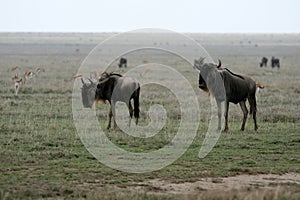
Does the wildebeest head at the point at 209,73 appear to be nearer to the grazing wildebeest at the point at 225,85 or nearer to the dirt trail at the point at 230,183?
the grazing wildebeest at the point at 225,85

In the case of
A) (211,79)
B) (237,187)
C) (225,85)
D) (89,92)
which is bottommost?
(237,187)

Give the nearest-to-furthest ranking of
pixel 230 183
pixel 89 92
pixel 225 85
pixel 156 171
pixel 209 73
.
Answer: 1. pixel 230 183
2. pixel 156 171
3. pixel 209 73
4. pixel 225 85
5. pixel 89 92

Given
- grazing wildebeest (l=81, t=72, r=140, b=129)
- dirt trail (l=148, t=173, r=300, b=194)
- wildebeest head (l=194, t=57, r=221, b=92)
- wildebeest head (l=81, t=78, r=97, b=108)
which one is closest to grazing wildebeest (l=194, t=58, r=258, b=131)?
wildebeest head (l=194, t=57, r=221, b=92)

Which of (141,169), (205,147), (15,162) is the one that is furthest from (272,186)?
(15,162)

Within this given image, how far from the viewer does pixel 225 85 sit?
1531 centimetres

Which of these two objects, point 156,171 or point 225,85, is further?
point 225,85

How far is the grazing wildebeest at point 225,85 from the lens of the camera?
15.2 meters

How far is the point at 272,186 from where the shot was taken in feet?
30.9

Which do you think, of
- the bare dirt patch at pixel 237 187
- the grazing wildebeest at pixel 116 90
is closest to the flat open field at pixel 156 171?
the bare dirt patch at pixel 237 187

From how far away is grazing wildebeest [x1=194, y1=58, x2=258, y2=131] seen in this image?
15156mm

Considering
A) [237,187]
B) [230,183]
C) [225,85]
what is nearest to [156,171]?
[230,183]

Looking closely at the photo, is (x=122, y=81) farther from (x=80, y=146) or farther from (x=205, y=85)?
(x=80, y=146)

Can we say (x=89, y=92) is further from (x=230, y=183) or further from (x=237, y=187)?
(x=237, y=187)

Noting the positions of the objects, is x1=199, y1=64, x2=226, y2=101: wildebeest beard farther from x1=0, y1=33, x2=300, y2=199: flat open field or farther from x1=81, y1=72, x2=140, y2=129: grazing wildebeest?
x1=81, y1=72, x2=140, y2=129: grazing wildebeest
